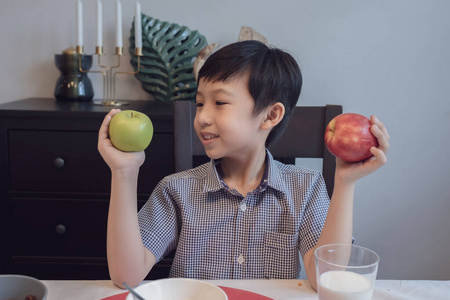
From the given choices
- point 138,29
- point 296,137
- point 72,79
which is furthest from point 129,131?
point 72,79

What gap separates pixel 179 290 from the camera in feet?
2.53

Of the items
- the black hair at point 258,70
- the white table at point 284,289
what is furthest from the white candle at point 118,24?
the white table at point 284,289

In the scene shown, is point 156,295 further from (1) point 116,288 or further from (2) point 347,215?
(2) point 347,215

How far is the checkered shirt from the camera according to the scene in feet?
3.82

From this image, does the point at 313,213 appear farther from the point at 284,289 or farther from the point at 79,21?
the point at 79,21

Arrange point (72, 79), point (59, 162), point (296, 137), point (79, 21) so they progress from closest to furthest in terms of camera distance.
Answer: point (296, 137), point (59, 162), point (79, 21), point (72, 79)

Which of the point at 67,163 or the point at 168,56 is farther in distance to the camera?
the point at 168,56

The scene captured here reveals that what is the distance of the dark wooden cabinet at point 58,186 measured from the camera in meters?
1.78

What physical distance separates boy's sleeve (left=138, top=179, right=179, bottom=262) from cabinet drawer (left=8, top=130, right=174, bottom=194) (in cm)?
58

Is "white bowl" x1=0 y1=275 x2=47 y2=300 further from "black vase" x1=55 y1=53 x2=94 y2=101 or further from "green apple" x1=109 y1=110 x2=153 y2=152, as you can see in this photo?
"black vase" x1=55 y1=53 x2=94 y2=101

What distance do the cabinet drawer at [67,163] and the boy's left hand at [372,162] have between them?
2.97 ft

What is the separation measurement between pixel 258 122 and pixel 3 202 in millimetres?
1049

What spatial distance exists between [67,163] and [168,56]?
55 cm

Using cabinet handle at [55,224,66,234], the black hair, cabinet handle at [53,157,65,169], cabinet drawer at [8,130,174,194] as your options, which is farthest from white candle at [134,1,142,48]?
the black hair
